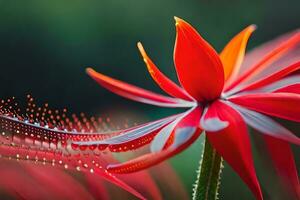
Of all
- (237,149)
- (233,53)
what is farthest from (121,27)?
(237,149)

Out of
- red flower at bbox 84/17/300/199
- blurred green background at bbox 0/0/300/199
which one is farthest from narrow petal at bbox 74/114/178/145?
blurred green background at bbox 0/0/300/199

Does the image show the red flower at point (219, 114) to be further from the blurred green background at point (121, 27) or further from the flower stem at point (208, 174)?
the blurred green background at point (121, 27)

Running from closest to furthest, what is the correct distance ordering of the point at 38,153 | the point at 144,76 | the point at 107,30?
the point at 38,153 < the point at 144,76 < the point at 107,30

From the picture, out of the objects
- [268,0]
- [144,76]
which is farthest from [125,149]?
[268,0]

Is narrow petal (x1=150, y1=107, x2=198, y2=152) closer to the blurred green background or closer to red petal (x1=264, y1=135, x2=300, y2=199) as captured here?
red petal (x1=264, y1=135, x2=300, y2=199)

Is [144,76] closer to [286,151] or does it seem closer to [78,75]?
[78,75]

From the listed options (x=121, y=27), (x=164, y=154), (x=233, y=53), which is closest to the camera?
(x=164, y=154)

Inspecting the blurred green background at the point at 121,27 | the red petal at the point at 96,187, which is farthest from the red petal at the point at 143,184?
the blurred green background at the point at 121,27

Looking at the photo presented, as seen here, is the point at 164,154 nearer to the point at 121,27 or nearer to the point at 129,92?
the point at 129,92
